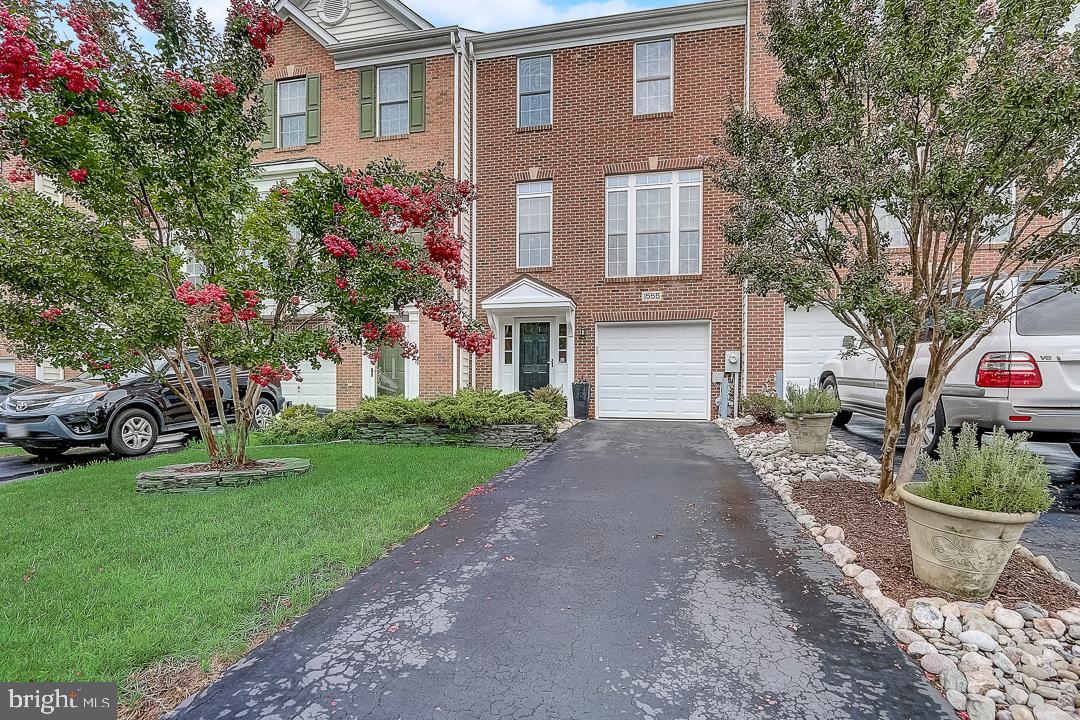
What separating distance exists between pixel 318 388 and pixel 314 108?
21.1ft

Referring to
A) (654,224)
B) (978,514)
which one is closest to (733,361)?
(654,224)

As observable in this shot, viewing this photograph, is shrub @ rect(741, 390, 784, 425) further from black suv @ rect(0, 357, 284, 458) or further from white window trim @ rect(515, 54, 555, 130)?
black suv @ rect(0, 357, 284, 458)

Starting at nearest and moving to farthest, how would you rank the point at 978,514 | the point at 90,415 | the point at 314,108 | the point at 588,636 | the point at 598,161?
the point at 588,636
the point at 978,514
the point at 90,415
the point at 598,161
the point at 314,108

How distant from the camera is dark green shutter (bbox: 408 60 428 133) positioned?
11.3m

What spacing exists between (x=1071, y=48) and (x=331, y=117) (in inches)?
486

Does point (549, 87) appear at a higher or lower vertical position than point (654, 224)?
higher

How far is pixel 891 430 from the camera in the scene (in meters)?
3.88

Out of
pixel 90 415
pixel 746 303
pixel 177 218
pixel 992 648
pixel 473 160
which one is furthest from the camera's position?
pixel 473 160

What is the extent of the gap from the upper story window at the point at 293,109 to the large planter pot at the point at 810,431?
1165cm

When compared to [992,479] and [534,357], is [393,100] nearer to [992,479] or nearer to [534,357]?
[534,357]

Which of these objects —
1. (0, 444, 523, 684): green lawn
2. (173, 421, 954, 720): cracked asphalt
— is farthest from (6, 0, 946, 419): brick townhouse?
(173, 421, 954, 720): cracked asphalt

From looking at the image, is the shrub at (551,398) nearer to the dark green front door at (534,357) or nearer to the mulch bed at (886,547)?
the dark green front door at (534,357)

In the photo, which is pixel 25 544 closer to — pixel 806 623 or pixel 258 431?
pixel 806 623

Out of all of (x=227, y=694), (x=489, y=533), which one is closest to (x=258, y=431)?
(x=489, y=533)
